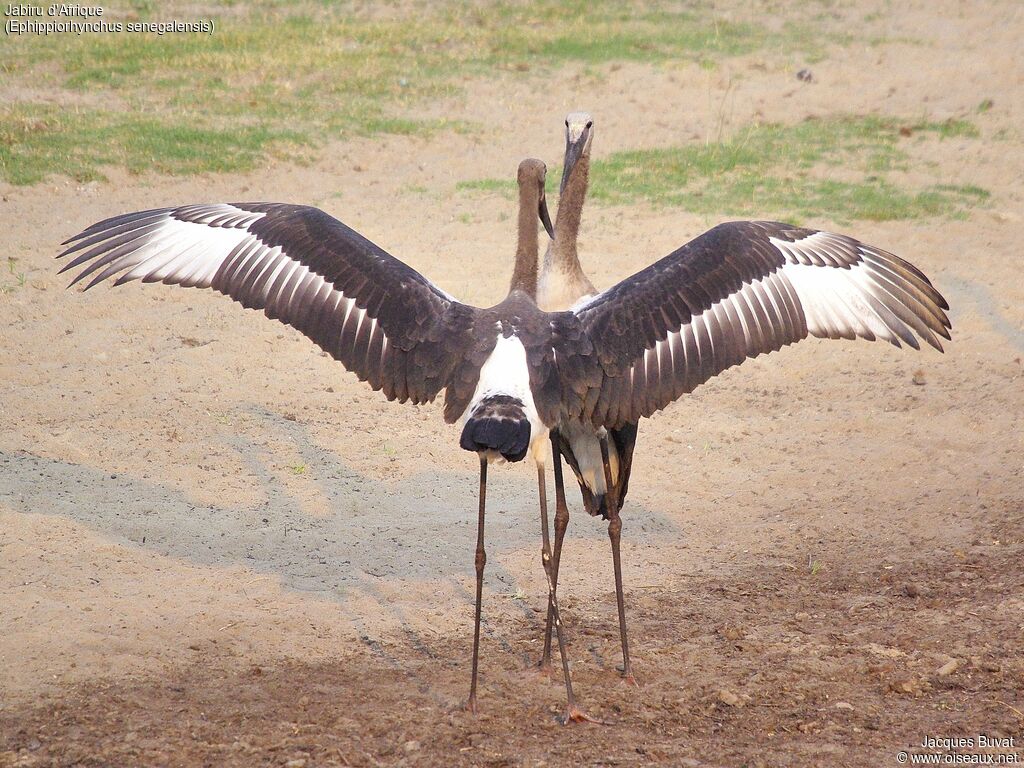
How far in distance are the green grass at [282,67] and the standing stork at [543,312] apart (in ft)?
18.2

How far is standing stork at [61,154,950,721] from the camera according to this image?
464cm

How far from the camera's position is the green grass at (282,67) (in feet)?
35.4

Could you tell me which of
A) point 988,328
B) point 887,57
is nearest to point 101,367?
point 988,328

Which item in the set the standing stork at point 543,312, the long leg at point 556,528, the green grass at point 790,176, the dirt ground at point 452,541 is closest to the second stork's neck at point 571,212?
the standing stork at point 543,312

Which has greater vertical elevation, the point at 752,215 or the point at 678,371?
the point at 752,215

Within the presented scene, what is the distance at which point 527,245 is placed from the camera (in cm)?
523

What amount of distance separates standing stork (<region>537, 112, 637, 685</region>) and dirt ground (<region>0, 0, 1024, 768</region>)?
420mm

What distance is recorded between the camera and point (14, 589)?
5.37 metres

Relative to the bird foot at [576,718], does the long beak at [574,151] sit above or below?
above

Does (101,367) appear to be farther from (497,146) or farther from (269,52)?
(269,52)

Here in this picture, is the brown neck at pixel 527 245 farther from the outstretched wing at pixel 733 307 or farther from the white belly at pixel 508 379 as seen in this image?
the white belly at pixel 508 379

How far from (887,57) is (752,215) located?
591 cm

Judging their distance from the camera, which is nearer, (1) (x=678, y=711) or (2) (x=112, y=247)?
(1) (x=678, y=711)

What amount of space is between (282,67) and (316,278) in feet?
29.2
